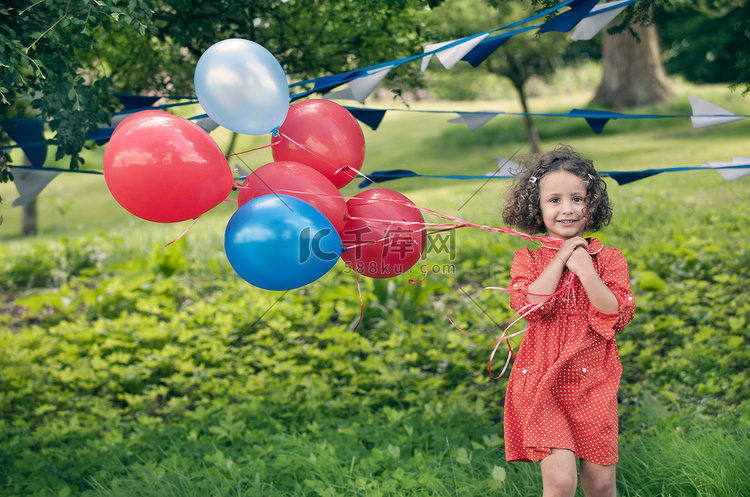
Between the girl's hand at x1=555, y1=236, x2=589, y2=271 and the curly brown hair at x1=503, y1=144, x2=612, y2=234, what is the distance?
12cm

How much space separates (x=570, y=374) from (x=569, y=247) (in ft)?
1.36

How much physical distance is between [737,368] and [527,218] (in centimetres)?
208

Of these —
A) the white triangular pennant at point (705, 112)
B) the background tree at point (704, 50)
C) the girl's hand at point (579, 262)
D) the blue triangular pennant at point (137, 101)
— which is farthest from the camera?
the background tree at point (704, 50)

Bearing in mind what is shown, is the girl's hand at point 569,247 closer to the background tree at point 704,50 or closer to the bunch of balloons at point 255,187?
the bunch of balloons at point 255,187

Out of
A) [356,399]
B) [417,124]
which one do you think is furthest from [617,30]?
[417,124]

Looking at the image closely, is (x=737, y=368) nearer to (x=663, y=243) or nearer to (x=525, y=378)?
(x=663, y=243)

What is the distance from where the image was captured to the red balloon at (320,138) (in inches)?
95.5

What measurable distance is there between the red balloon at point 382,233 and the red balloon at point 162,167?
548 millimetres

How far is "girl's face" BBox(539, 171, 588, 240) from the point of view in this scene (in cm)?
207

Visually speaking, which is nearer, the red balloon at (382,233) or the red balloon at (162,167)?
the red balloon at (162,167)

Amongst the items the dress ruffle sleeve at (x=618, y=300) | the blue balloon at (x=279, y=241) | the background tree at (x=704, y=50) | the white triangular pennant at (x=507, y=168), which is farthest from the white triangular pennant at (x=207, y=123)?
the background tree at (x=704, y=50)

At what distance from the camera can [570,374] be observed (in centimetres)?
204

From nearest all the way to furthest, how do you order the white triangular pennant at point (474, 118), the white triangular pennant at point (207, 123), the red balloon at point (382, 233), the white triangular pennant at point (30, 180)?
the red balloon at point (382, 233) < the white triangular pennant at point (207, 123) < the white triangular pennant at point (474, 118) < the white triangular pennant at point (30, 180)

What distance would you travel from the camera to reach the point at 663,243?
491cm
